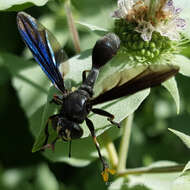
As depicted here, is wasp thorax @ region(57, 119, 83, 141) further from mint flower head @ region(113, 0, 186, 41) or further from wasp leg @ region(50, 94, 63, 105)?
mint flower head @ region(113, 0, 186, 41)

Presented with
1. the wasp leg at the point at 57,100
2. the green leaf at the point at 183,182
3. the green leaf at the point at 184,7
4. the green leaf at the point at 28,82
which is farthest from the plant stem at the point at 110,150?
the green leaf at the point at 184,7

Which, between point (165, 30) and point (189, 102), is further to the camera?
point (189, 102)

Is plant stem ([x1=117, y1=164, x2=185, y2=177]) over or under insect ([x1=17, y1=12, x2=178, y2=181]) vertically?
under

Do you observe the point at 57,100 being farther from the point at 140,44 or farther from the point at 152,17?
the point at 152,17

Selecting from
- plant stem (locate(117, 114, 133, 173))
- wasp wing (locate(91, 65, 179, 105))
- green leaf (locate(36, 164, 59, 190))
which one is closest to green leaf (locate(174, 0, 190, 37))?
plant stem (locate(117, 114, 133, 173))

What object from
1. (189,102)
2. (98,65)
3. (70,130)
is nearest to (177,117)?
(189,102)

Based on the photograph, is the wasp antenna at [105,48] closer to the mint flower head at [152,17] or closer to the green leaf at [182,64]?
the mint flower head at [152,17]

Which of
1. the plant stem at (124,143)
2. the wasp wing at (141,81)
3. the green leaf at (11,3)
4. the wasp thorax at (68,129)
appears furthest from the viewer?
the plant stem at (124,143)

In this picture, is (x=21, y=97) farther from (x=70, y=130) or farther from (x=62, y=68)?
(x=70, y=130)
